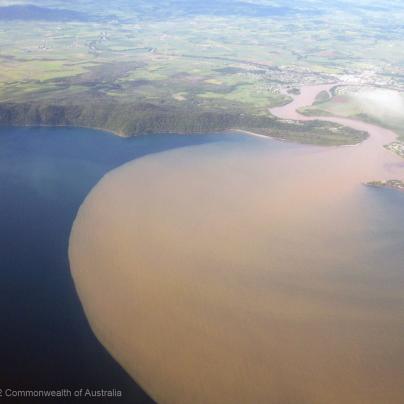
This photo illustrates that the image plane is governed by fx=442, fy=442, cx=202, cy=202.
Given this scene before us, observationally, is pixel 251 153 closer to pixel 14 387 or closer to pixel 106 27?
pixel 14 387

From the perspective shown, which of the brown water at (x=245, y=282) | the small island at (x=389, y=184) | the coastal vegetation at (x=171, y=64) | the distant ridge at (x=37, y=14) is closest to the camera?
the brown water at (x=245, y=282)

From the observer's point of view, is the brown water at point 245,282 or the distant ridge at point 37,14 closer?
the brown water at point 245,282

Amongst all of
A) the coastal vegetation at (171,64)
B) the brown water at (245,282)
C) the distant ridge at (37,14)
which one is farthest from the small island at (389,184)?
the distant ridge at (37,14)

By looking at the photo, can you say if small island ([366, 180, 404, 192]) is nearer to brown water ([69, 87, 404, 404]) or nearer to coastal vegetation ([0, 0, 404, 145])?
brown water ([69, 87, 404, 404])

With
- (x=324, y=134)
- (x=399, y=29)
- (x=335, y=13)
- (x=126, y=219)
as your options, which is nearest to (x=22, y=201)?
(x=126, y=219)

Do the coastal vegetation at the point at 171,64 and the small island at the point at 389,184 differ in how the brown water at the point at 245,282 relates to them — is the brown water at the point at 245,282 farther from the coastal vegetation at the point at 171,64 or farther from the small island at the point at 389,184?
the coastal vegetation at the point at 171,64

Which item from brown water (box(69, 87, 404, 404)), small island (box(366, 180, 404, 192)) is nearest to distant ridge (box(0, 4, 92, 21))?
brown water (box(69, 87, 404, 404))
